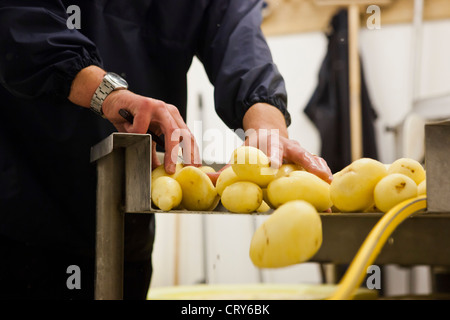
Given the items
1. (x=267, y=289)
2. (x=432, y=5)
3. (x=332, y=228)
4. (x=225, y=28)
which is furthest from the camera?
(x=432, y=5)

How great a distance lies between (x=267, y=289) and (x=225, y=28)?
52 centimetres

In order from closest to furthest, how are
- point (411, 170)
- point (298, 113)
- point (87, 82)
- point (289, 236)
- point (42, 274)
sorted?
point (289, 236) → point (411, 170) → point (87, 82) → point (42, 274) → point (298, 113)

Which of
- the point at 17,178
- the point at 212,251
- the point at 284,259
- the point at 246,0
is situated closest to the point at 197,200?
the point at 284,259

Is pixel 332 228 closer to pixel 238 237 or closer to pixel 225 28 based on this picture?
pixel 225 28

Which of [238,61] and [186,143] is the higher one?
[238,61]

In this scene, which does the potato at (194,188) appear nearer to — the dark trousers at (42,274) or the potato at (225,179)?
the potato at (225,179)

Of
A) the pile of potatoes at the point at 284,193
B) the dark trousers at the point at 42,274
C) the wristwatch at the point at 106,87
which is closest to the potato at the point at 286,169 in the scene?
the pile of potatoes at the point at 284,193

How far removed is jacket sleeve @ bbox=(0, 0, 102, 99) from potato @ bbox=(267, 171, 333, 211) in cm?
28

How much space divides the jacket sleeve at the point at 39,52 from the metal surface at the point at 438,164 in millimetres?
392

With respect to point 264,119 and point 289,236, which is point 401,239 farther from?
point 289,236

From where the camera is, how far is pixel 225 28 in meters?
0.83

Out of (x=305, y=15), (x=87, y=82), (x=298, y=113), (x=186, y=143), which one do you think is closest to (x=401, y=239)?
(x=186, y=143)

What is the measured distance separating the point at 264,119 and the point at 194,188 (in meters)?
0.22

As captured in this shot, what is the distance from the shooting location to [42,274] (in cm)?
76
